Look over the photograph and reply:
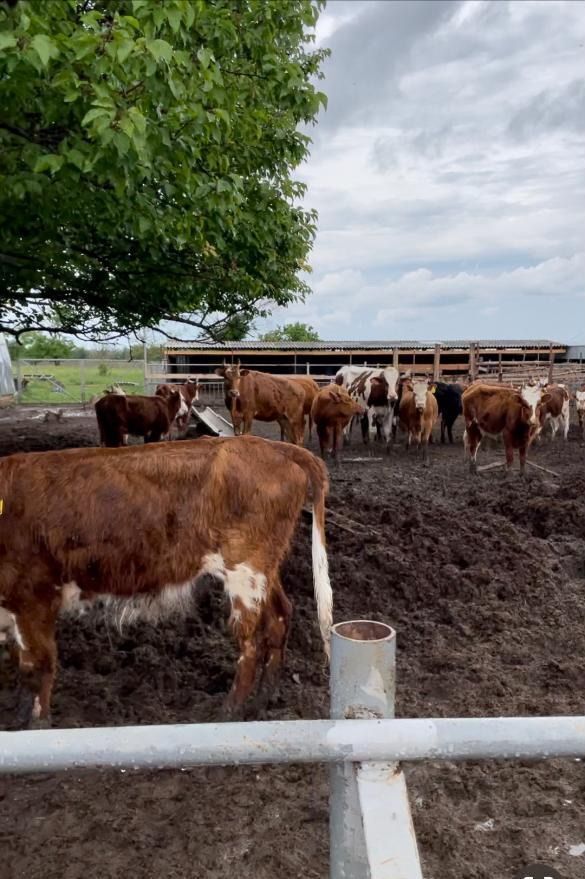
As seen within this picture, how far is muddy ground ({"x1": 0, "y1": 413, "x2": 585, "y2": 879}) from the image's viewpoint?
2688 millimetres

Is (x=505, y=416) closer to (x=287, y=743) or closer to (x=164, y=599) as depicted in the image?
(x=164, y=599)

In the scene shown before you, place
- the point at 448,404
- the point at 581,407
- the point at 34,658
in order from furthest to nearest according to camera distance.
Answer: the point at 581,407, the point at 448,404, the point at 34,658

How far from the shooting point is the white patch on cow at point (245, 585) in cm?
382

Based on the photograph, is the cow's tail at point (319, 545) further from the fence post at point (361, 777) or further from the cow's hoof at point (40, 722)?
the fence post at point (361, 777)

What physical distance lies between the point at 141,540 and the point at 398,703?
1751 millimetres

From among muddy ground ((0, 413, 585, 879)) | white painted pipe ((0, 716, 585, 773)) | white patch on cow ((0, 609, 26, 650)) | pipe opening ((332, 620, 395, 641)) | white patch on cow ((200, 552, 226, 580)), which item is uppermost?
pipe opening ((332, 620, 395, 641))

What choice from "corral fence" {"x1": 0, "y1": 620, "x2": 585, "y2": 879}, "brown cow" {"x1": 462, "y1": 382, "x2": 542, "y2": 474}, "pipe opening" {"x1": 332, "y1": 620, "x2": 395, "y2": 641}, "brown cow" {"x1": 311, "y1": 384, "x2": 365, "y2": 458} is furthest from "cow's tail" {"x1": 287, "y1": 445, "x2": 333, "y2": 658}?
"brown cow" {"x1": 311, "y1": 384, "x2": 365, "y2": 458}

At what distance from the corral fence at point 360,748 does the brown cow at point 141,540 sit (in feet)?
8.12

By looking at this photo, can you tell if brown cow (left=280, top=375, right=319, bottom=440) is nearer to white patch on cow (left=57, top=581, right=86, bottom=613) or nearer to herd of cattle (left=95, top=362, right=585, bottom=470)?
herd of cattle (left=95, top=362, right=585, bottom=470)

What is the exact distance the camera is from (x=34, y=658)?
370 cm

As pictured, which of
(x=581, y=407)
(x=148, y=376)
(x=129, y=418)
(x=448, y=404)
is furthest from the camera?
(x=148, y=376)

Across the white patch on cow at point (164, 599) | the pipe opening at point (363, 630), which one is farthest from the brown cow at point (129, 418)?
the pipe opening at point (363, 630)

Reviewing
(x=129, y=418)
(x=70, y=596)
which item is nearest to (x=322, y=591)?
(x=70, y=596)

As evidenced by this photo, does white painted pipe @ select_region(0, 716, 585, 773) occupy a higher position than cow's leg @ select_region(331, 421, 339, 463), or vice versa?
white painted pipe @ select_region(0, 716, 585, 773)
